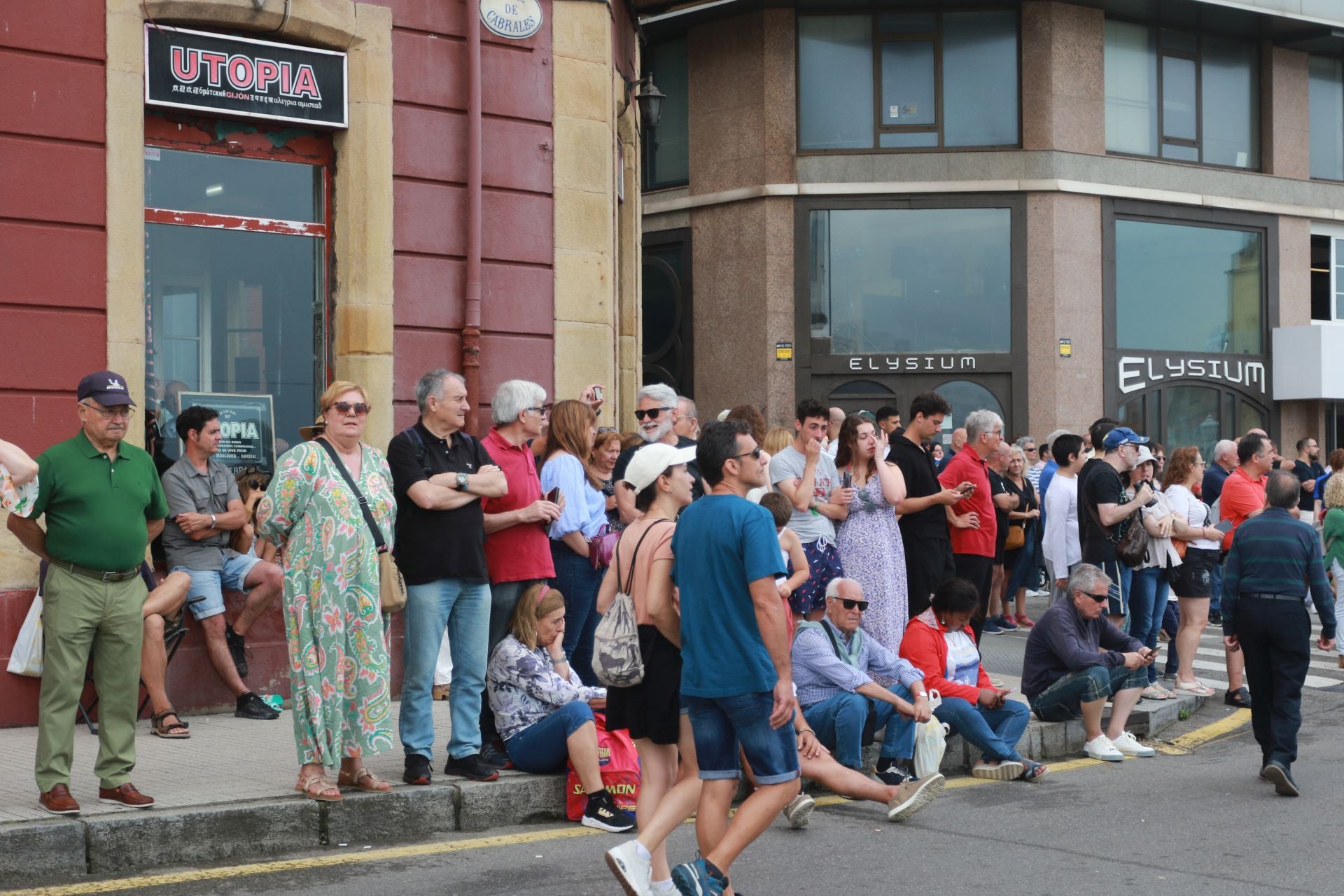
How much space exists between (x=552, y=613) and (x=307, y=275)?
13.3 ft

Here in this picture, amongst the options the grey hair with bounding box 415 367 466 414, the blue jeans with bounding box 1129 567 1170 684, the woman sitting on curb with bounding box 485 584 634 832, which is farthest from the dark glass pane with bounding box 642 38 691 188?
the woman sitting on curb with bounding box 485 584 634 832

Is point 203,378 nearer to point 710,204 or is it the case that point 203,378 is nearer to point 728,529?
point 728,529

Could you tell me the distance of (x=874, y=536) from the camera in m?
9.52

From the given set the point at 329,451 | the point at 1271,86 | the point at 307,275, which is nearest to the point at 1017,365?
the point at 1271,86

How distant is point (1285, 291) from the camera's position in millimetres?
24219

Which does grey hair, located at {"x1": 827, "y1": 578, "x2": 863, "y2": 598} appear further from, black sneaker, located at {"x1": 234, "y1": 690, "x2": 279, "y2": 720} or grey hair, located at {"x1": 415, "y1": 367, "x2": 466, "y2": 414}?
black sneaker, located at {"x1": 234, "y1": 690, "x2": 279, "y2": 720}

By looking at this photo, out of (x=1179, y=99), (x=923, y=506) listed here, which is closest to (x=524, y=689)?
(x=923, y=506)

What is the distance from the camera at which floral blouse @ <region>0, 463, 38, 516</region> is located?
6.44 metres

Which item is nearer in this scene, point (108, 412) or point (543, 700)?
point (108, 412)

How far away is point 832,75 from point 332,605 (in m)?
16.5

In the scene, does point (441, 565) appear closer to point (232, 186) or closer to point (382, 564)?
point (382, 564)

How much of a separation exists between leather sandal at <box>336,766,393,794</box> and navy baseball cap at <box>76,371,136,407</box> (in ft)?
6.48

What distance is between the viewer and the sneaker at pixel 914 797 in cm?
703

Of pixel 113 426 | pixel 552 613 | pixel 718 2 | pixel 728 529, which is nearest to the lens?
pixel 728 529
